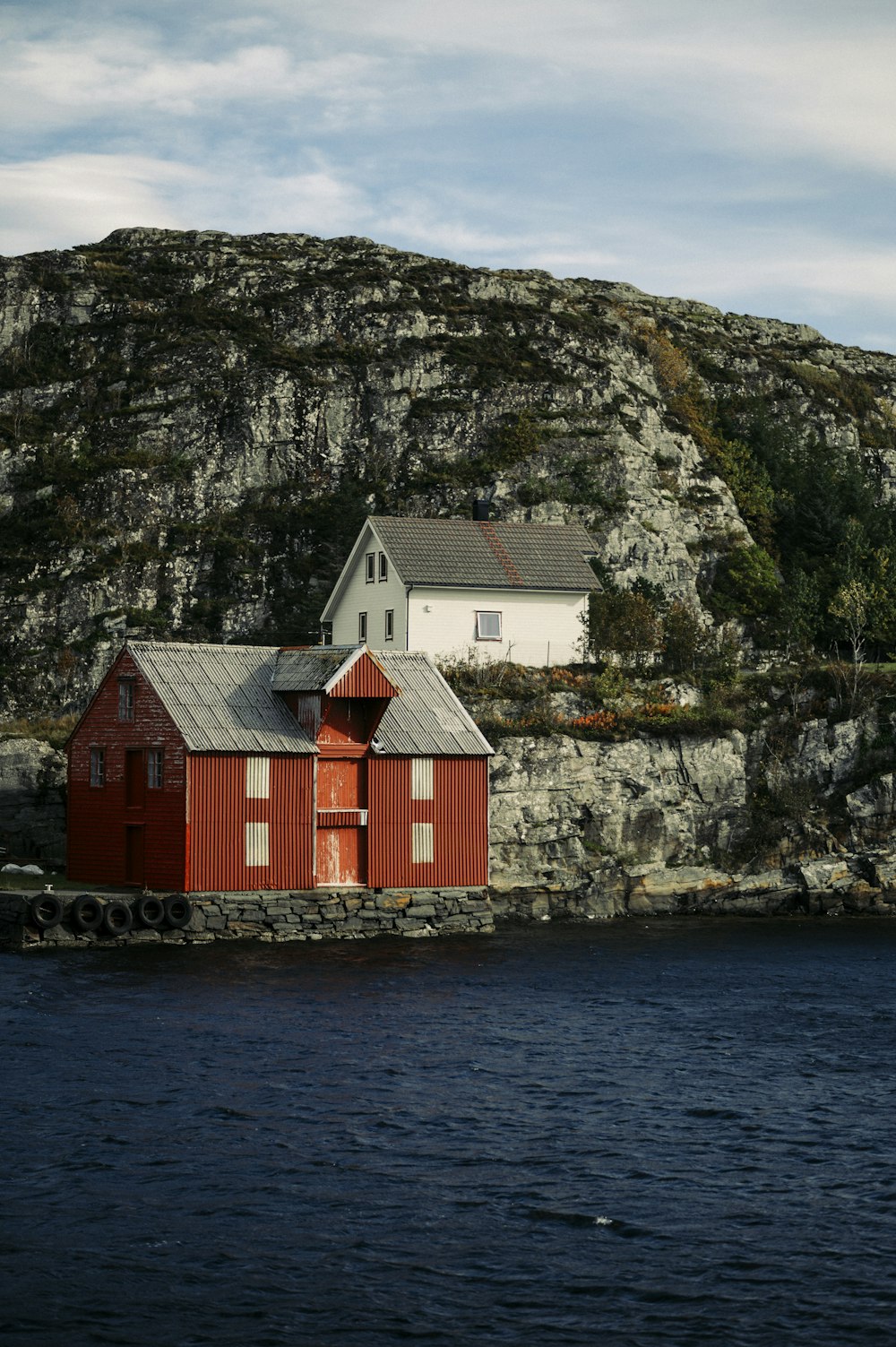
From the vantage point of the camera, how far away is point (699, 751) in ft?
205

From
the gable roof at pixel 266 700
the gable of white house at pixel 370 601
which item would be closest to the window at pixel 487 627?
the gable of white house at pixel 370 601

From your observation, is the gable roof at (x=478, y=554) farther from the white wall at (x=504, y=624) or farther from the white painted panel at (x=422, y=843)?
the white painted panel at (x=422, y=843)

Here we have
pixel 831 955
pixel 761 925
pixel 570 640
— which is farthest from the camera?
pixel 570 640

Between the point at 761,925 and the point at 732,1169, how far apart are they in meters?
32.0

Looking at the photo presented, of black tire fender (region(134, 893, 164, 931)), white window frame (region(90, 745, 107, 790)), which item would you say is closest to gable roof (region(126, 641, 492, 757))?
white window frame (region(90, 745, 107, 790))

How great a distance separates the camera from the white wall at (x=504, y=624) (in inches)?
2633

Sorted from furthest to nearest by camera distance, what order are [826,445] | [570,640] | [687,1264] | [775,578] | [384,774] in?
[826,445], [775,578], [570,640], [384,774], [687,1264]

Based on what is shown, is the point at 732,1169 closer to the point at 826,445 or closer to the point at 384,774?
the point at 384,774

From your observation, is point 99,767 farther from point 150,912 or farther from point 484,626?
point 484,626

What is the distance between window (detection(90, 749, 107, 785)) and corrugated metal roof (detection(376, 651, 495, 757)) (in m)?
10.4

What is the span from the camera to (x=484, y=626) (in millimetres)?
67750

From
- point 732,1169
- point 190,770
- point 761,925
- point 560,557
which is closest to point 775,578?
point 560,557

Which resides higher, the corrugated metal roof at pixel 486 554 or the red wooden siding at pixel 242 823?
the corrugated metal roof at pixel 486 554

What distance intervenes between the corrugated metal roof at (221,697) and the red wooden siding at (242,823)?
61 centimetres
